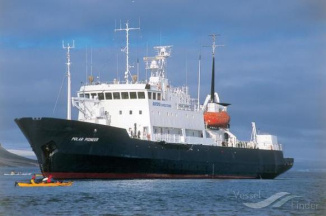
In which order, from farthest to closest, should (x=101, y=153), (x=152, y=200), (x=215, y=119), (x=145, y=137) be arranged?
(x=215, y=119), (x=145, y=137), (x=101, y=153), (x=152, y=200)

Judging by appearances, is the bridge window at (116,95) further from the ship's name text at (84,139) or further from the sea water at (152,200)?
the ship's name text at (84,139)

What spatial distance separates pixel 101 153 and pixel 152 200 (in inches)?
401

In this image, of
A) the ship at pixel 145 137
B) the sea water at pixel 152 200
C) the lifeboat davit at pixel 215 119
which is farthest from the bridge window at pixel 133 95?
the lifeboat davit at pixel 215 119

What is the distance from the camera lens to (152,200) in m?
40.7

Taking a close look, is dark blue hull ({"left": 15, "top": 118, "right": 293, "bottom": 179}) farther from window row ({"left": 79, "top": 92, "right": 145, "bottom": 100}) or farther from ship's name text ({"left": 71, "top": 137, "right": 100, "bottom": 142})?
window row ({"left": 79, "top": 92, "right": 145, "bottom": 100})

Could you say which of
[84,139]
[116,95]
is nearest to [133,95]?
[116,95]

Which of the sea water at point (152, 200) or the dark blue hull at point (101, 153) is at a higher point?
the dark blue hull at point (101, 153)

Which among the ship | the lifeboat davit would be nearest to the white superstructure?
the ship

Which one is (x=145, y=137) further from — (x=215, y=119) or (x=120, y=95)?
(x=215, y=119)

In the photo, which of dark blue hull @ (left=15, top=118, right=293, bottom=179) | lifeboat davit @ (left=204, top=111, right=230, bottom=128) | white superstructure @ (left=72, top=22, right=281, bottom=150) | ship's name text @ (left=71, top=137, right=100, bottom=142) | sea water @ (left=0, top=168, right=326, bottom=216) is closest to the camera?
sea water @ (left=0, top=168, right=326, bottom=216)

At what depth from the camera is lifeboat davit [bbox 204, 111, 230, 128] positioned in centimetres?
6600

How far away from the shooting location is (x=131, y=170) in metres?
52.4

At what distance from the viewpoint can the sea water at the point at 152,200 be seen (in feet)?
117

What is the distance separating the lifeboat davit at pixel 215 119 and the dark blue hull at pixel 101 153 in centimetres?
702
